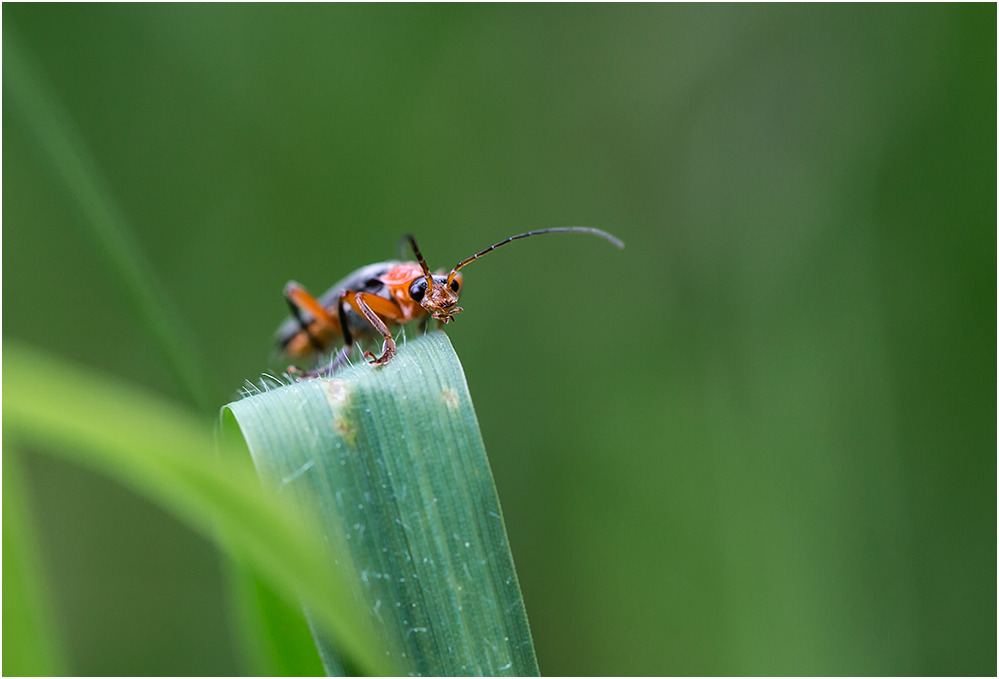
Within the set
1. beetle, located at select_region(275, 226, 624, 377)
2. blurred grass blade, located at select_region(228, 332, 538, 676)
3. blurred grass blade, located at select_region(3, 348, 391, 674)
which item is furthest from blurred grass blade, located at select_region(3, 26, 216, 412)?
blurred grass blade, located at select_region(3, 348, 391, 674)

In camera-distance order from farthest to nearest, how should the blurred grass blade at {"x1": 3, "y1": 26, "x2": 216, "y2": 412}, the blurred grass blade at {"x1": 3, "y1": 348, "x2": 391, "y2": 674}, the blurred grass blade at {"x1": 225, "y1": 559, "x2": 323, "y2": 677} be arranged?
the blurred grass blade at {"x1": 3, "y1": 26, "x2": 216, "y2": 412} → the blurred grass blade at {"x1": 225, "y1": 559, "x2": 323, "y2": 677} → the blurred grass blade at {"x1": 3, "y1": 348, "x2": 391, "y2": 674}

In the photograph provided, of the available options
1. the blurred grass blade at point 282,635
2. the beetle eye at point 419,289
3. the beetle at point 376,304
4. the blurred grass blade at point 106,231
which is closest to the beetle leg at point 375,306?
the beetle at point 376,304

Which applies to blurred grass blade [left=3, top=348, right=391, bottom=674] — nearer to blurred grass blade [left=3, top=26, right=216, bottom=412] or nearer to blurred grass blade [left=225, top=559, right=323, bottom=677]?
blurred grass blade [left=225, top=559, right=323, bottom=677]

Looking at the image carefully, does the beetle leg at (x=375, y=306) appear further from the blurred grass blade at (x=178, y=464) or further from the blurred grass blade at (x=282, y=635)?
the blurred grass blade at (x=178, y=464)

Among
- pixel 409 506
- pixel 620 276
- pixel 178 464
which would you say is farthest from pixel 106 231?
pixel 620 276

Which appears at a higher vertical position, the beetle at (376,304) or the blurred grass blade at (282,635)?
the beetle at (376,304)

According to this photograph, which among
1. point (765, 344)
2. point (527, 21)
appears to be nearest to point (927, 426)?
point (765, 344)
